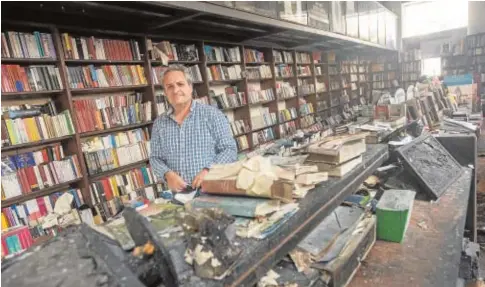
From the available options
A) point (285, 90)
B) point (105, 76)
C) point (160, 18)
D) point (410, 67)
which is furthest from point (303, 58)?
point (410, 67)

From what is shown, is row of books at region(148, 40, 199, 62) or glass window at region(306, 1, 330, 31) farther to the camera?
glass window at region(306, 1, 330, 31)

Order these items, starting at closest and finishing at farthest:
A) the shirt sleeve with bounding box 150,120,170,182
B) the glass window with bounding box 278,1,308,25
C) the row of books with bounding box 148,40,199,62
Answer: the shirt sleeve with bounding box 150,120,170,182 < the row of books with bounding box 148,40,199,62 < the glass window with bounding box 278,1,308,25

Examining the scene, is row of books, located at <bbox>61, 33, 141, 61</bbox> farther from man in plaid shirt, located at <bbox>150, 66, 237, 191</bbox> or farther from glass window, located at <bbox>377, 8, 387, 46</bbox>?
glass window, located at <bbox>377, 8, 387, 46</bbox>

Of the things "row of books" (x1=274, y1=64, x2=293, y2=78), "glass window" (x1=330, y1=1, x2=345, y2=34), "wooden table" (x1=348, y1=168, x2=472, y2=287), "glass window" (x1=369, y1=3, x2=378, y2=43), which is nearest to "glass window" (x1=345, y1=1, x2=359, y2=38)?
Result: "glass window" (x1=330, y1=1, x2=345, y2=34)

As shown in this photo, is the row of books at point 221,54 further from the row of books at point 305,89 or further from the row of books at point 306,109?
the row of books at point 306,109

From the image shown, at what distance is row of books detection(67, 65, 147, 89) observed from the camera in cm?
285

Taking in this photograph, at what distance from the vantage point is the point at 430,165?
1884mm

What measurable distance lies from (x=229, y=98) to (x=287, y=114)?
1622 mm

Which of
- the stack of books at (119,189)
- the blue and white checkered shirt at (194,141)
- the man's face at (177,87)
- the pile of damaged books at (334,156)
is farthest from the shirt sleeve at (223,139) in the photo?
the stack of books at (119,189)

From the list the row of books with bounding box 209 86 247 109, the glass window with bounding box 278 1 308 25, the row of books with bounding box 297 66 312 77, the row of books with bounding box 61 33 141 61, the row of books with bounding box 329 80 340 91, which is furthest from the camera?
the row of books with bounding box 329 80 340 91

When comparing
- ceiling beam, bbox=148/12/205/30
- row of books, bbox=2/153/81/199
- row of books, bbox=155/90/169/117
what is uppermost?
ceiling beam, bbox=148/12/205/30

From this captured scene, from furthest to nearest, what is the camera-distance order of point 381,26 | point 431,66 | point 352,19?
point 431,66 → point 381,26 → point 352,19

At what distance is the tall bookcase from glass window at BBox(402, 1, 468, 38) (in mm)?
3421

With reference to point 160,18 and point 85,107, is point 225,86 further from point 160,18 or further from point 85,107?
point 85,107
